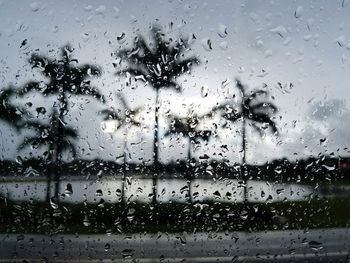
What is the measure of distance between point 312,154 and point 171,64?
2.68ft

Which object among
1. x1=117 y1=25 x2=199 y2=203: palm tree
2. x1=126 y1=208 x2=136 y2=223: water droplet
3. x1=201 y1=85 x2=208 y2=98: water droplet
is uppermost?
x1=117 y1=25 x2=199 y2=203: palm tree

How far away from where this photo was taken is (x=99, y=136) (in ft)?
7.46

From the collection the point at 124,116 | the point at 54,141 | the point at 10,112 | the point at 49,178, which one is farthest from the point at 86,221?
the point at 10,112

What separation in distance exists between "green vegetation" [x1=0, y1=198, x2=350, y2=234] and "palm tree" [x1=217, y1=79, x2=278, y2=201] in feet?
0.42

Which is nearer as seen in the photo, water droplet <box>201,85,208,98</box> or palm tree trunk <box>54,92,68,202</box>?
palm tree trunk <box>54,92,68,202</box>

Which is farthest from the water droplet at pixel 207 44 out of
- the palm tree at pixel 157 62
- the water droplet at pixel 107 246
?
the water droplet at pixel 107 246

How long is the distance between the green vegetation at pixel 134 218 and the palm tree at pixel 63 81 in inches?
14.6

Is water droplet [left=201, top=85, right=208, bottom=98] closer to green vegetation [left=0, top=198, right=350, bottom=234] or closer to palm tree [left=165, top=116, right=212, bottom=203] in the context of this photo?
palm tree [left=165, top=116, right=212, bottom=203]

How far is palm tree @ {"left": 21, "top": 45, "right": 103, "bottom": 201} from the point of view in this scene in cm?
221

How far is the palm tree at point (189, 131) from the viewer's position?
230 centimetres

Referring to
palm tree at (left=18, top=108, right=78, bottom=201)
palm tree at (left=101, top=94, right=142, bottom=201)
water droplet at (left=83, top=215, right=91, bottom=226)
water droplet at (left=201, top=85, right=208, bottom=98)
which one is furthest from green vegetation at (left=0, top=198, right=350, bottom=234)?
water droplet at (left=201, top=85, right=208, bottom=98)

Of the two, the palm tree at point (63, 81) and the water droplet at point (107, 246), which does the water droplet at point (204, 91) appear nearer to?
the palm tree at point (63, 81)

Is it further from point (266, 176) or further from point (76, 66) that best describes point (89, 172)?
point (266, 176)

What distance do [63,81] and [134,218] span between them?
2.28 ft
